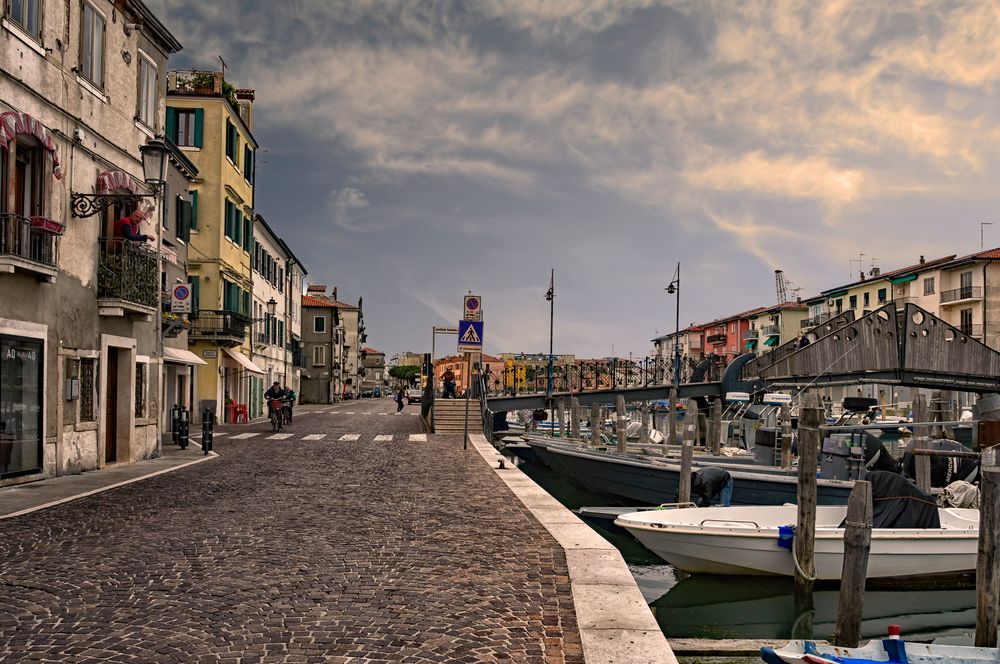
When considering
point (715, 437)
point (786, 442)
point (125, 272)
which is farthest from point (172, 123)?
point (786, 442)

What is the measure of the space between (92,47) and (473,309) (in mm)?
9937

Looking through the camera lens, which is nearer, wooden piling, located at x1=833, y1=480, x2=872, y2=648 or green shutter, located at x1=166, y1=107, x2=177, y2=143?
wooden piling, located at x1=833, y1=480, x2=872, y2=648

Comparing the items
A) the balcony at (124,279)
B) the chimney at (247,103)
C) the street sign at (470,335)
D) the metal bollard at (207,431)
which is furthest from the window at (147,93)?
the chimney at (247,103)

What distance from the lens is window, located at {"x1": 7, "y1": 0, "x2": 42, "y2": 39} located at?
1312 cm

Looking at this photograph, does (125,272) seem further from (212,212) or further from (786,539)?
(212,212)

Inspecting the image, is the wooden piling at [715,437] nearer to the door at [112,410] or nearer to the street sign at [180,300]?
the street sign at [180,300]

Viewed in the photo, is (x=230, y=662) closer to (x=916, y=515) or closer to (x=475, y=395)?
(x=916, y=515)

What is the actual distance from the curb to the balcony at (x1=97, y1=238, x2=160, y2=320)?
10.1 m

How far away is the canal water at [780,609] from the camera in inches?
426

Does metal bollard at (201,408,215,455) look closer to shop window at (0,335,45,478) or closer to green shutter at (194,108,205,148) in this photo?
shop window at (0,335,45,478)

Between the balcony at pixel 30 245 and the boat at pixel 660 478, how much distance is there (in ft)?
41.4

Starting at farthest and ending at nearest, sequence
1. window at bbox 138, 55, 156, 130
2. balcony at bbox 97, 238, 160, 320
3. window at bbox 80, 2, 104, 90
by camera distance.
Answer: window at bbox 138, 55, 156, 130 → balcony at bbox 97, 238, 160, 320 → window at bbox 80, 2, 104, 90

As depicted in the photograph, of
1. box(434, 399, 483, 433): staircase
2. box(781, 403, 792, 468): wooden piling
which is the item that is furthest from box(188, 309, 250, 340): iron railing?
box(781, 403, 792, 468): wooden piling

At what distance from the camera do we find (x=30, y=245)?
13680 mm
